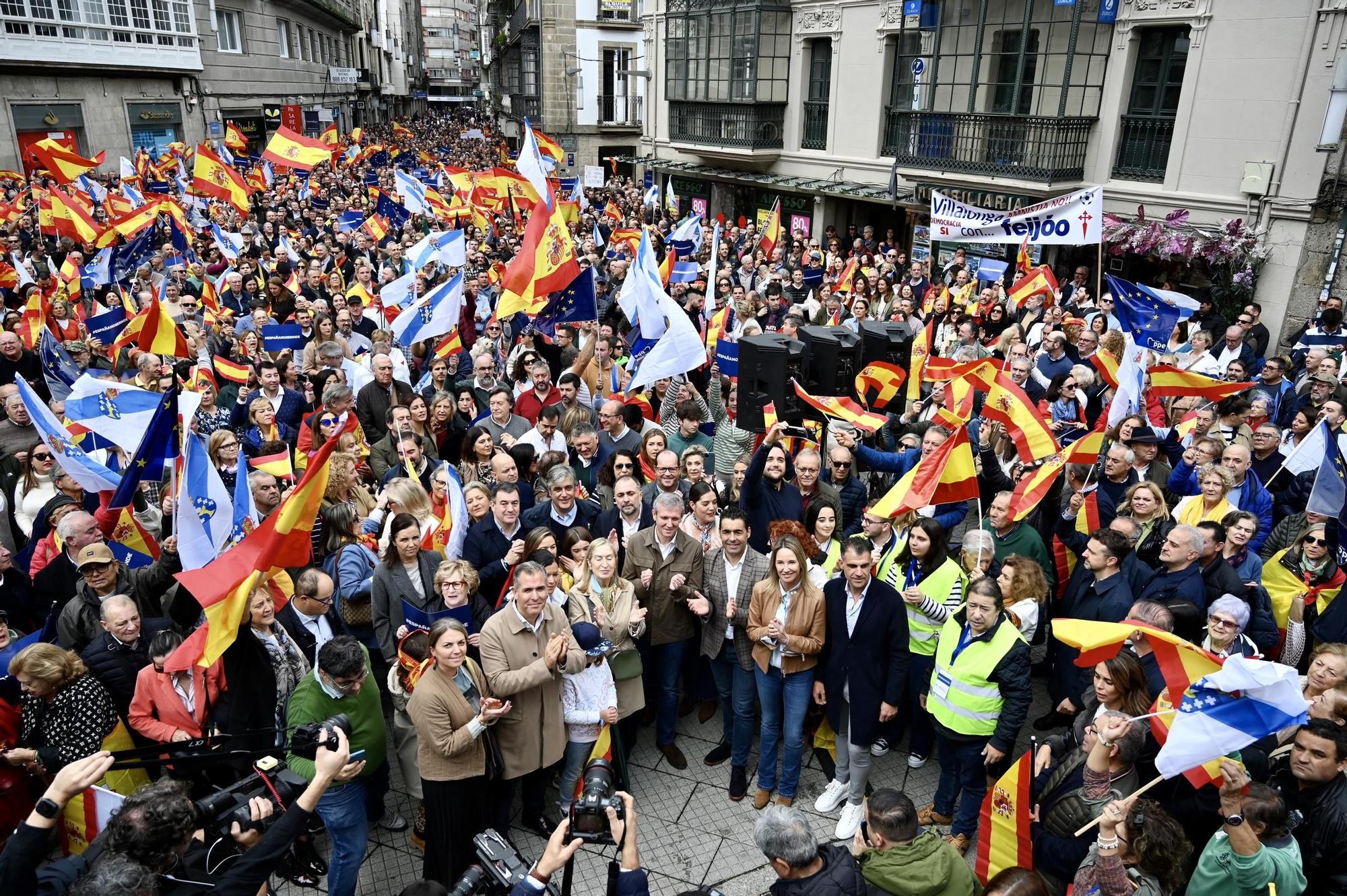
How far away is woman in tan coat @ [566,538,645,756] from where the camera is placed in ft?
16.3

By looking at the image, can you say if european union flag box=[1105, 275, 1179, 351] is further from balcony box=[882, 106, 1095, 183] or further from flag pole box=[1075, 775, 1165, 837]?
balcony box=[882, 106, 1095, 183]

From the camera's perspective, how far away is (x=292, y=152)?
1778cm

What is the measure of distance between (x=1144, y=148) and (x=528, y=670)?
16.5m

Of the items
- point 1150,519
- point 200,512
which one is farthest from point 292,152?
point 1150,519

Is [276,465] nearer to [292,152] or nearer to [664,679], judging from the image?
[664,679]

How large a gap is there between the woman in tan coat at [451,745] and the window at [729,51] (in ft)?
78.3

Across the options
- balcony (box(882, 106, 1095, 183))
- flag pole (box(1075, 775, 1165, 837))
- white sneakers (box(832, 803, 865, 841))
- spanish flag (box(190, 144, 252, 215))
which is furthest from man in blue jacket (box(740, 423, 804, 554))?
spanish flag (box(190, 144, 252, 215))

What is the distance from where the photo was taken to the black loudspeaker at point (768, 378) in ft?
20.5

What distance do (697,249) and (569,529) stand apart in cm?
1484

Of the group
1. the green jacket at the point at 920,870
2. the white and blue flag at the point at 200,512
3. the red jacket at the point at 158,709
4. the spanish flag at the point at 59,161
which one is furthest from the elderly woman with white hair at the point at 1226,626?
the spanish flag at the point at 59,161

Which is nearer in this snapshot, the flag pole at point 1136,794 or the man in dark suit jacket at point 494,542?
the flag pole at point 1136,794

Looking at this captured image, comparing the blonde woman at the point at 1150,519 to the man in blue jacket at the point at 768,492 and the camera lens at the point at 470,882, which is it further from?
the camera lens at the point at 470,882

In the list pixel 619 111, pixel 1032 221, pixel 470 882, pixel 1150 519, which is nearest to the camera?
pixel 470 882

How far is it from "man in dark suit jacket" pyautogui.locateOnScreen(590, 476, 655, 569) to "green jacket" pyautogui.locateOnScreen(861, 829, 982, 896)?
274 centimetres
